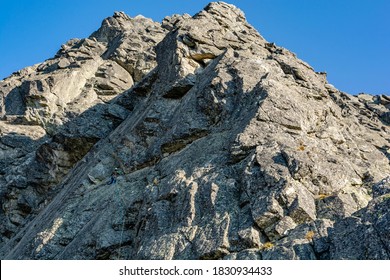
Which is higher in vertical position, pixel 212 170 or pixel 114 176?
pixel 114 176

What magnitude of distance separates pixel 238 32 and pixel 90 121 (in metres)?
17.9

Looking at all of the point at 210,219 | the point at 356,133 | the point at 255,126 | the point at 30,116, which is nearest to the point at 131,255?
the point at 210,219

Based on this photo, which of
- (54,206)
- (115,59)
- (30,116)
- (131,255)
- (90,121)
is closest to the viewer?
(131,255)

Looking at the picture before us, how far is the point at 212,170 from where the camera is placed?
93.2 ft

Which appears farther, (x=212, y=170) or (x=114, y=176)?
(x=114, y=176)

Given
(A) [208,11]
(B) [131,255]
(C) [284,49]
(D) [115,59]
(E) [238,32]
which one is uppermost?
(D) [115,59]

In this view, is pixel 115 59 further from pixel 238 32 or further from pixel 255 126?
pixel 255 126

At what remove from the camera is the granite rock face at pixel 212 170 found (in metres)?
23.0

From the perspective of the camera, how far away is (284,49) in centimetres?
4934

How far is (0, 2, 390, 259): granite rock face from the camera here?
23.0 m

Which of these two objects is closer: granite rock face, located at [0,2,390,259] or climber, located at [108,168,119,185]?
granite rock face, located at [0,2,390,259]

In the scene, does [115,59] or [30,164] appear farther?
[115,59]

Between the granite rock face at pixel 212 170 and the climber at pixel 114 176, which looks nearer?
the granite rock face at pixel 212 170

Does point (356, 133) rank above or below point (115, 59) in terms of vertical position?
below
